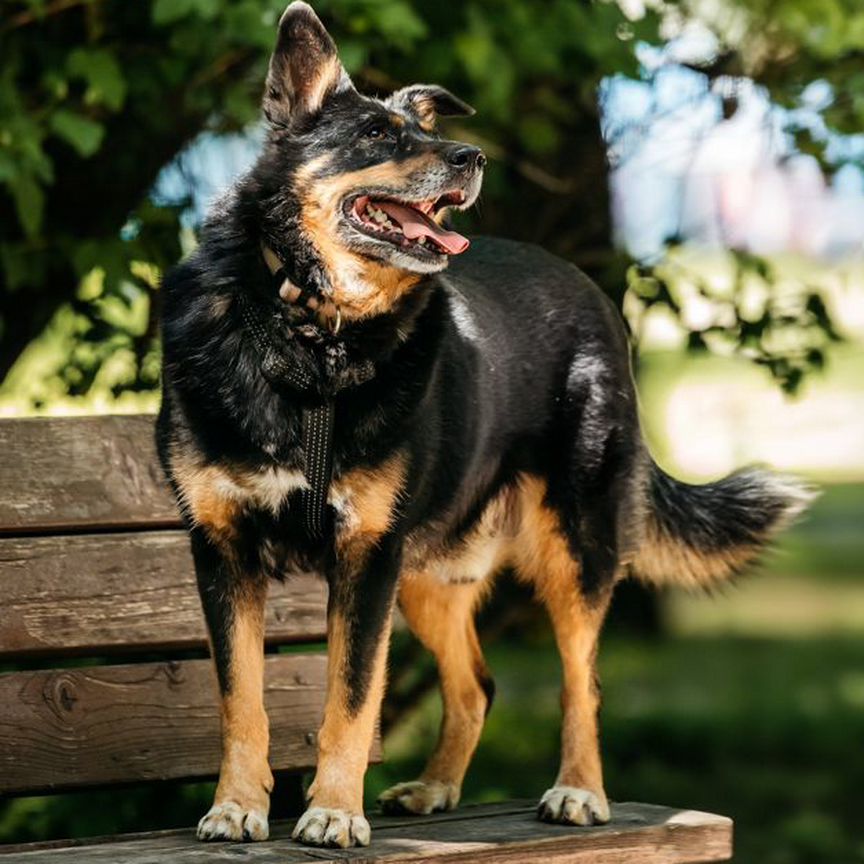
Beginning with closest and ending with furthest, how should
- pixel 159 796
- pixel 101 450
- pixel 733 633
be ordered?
pixel 101 450 < pixel 159 796 < pixel 733 633

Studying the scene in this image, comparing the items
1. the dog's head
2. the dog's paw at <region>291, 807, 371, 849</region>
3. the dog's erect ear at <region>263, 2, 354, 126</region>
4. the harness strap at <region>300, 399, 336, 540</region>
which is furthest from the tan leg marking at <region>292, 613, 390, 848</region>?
the dog's erect ear at <region>263, 2, 354, 126</region>

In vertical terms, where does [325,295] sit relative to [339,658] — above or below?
above

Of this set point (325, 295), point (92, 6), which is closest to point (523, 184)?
point (92, 6)

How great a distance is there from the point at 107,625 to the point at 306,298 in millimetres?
962

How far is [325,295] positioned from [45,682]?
1.09m

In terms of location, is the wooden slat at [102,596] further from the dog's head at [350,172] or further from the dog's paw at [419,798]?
the dog's head at [350,172]

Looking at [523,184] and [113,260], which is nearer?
[113,260]

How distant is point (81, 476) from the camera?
4086 mm

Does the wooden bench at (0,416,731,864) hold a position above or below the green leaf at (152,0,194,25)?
A: below

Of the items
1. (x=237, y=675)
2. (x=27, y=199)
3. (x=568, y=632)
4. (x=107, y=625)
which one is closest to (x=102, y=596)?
(x=107, y=625)

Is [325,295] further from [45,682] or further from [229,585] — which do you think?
[45,682]

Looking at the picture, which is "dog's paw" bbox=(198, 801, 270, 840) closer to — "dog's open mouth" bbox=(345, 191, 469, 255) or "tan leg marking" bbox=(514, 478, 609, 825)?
"tan leg marking" bbox=(514, 478, 609, 825)

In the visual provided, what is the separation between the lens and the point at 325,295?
3.56 m

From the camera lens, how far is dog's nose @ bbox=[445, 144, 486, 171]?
3.52 m
